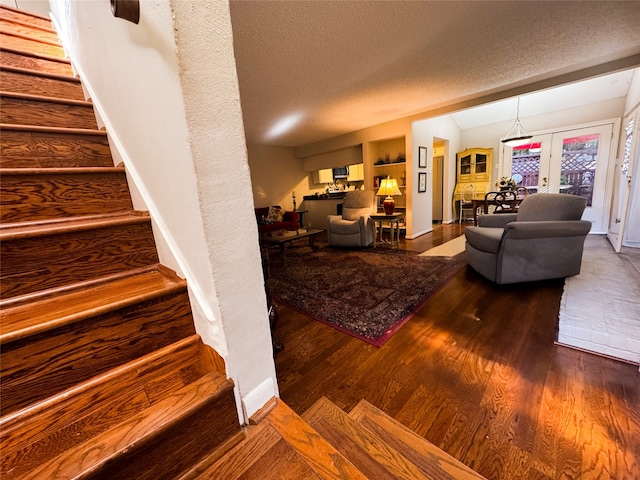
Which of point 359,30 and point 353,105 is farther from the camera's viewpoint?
point 353,105

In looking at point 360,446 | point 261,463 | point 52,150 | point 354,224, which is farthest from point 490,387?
point 354,224

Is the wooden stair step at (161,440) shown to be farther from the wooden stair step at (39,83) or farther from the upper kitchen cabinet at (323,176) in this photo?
the upper kitchen cabinet at (323,176)

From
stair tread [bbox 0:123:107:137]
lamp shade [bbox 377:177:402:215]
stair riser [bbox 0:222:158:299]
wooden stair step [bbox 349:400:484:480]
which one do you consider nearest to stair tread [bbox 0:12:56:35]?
stair tread [bbox 0:123:107:137]

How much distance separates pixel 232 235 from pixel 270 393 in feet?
1.67

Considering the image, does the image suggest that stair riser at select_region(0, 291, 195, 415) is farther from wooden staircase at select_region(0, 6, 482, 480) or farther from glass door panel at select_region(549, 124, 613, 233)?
Answer: glass door panel at select_region(549, 124, 613, 233)

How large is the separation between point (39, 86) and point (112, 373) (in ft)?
5.40

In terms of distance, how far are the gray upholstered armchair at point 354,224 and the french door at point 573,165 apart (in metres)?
3.72

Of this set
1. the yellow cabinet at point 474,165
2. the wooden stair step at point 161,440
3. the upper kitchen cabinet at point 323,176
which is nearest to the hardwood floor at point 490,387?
the wooden stair step at point 161,440

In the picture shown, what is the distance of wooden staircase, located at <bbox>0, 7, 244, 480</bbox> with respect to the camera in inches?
22.0

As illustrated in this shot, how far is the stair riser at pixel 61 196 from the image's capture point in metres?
0.86

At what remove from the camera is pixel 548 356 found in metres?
1.53

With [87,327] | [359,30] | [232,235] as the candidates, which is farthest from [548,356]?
[359,30]

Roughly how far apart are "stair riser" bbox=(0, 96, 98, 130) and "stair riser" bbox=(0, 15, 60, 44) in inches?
43.4

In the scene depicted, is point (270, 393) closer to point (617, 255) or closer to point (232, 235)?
point (232, 235)
